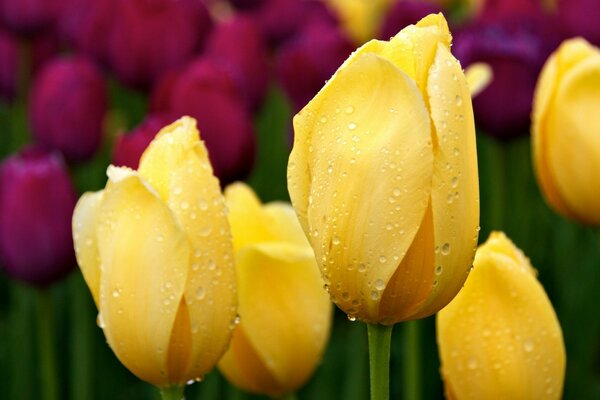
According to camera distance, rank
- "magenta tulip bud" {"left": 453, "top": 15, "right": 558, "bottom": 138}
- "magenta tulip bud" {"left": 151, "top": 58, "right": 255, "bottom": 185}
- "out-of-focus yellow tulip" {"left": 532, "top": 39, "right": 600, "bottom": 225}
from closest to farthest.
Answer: "out-of-focus yellow tulip" {"left": 532, "top": 39, "right": 600, "bottom": 225} → "magenta tulip bud" {"left": 151, "top": 58, "right": 255, "bottom": 185} → "magenta tulip bud" {"left": 453, "top": 15, "right": 558, "bottom": 138}

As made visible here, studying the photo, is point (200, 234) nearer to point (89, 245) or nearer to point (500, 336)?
point (89, 245)

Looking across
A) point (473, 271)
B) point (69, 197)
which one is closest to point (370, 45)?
point (473, 271)

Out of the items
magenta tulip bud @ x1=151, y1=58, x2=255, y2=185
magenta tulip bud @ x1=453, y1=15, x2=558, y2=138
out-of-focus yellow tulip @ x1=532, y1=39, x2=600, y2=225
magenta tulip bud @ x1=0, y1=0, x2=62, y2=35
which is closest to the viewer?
out-of-focus yellow tulip @ x1=532, y1=39, x2=600, y2=225

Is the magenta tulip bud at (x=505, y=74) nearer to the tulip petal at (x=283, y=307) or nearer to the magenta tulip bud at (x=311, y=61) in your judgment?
the magenta tulip bud at (x=311, y=61)

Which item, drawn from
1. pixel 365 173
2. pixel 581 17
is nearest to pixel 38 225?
pixel 365 173

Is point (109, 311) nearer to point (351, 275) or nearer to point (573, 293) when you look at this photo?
point (351, 275)

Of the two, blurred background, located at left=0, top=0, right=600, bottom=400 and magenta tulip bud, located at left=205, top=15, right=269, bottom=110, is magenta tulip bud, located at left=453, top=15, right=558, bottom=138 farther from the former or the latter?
magenta tulip bud, located at left=205, top=15, right=269, bottom=110

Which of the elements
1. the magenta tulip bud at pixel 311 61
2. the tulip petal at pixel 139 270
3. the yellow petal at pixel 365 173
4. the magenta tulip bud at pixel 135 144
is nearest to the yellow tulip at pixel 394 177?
the yellow petal at pixel 365 173

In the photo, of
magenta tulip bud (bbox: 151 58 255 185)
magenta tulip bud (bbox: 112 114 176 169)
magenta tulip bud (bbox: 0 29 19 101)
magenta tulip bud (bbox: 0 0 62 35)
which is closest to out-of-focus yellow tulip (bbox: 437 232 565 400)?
magenta tulip bud (bbox: 112 114 176 169)
